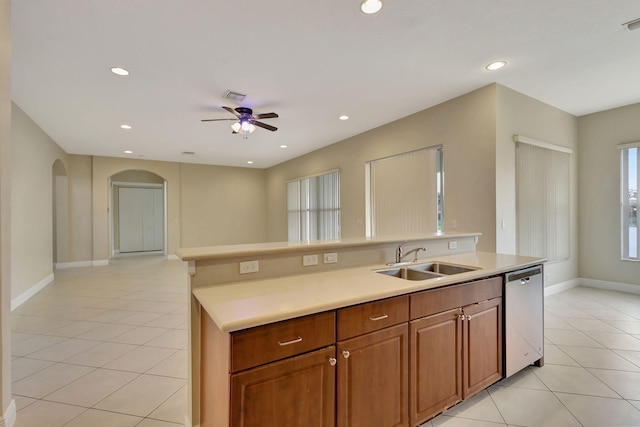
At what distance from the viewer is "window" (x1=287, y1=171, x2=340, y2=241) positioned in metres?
6.58

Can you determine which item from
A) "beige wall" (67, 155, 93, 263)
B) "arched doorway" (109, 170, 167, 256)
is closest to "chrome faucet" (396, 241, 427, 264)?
"beige wall" (67, 155, 93, 263)

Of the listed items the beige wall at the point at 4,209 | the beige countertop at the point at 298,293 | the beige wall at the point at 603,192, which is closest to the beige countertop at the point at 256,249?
the beige countertop at the point at 298,293

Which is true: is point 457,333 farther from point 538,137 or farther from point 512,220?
point 538,137

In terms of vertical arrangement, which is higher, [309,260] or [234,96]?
[234,96]

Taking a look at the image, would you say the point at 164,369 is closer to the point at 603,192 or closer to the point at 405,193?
the point at 405,193

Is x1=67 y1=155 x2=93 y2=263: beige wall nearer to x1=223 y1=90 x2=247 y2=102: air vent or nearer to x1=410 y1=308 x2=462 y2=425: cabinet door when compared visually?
x1=223 y1=90 x2=247 y2=102: air vent

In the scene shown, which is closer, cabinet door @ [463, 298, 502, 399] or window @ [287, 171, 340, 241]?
cabinet door @ [463, 298, 502, 399]

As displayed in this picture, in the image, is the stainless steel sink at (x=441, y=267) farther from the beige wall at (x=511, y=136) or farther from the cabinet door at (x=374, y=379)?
the beige wall at (x=511, y=136)

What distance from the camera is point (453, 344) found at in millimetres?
1829

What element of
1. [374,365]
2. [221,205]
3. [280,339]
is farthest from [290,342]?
[221,205]

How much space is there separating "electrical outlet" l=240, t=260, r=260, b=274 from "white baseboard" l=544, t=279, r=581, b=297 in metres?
4.63

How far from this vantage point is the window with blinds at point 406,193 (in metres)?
4.22

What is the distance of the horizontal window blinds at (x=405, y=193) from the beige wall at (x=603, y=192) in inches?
110

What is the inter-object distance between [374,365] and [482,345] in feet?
3.25
